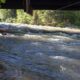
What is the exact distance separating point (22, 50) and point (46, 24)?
2105 cm

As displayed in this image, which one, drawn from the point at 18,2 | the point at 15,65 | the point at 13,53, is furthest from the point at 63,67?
the point at 18,2

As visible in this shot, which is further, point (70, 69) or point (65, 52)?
point (65, 52)

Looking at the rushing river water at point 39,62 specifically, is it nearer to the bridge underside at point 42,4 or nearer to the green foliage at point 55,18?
the bridge underside at point 42,4

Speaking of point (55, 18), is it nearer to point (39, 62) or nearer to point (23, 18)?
point (23, 18)

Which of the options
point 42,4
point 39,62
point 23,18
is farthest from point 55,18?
point 39,62

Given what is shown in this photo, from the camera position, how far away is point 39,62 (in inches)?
577

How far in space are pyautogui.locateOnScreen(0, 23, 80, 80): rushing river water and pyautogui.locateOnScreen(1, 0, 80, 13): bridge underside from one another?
2151 mm

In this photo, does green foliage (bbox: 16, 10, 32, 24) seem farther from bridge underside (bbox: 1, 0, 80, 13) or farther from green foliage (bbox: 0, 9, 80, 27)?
bridge underside (bbox: 1, 0, 80, 13)

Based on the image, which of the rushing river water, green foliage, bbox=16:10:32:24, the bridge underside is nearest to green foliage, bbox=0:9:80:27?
green foliage, bbox=16:10:32:24

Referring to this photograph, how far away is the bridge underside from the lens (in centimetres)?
1727

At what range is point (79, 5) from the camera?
57.7 feet

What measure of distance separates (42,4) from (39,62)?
4.14 metres

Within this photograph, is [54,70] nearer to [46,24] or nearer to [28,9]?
[28,9]

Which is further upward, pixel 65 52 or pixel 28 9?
pixel 28 9
